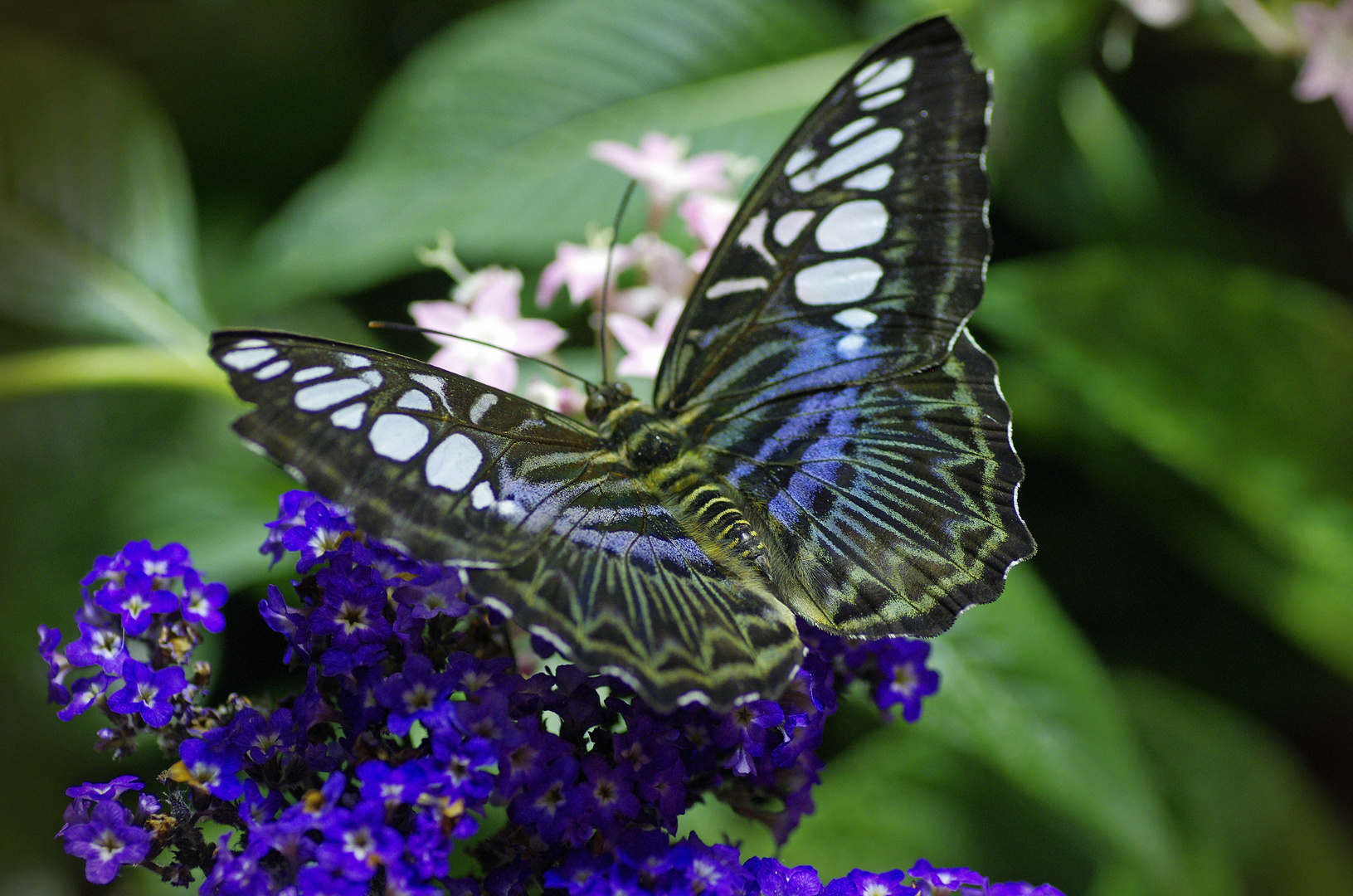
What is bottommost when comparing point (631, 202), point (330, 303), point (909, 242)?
point (330, 303)

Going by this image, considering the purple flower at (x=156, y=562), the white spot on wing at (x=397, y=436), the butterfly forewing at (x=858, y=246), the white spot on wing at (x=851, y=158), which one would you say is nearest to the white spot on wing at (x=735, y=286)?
the butterfly forewing at (x=858, y=246)

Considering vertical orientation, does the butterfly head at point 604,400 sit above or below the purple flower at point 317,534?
above

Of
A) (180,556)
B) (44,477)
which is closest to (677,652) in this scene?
(180,556)

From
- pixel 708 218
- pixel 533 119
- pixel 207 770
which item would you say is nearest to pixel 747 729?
pixel 207 770

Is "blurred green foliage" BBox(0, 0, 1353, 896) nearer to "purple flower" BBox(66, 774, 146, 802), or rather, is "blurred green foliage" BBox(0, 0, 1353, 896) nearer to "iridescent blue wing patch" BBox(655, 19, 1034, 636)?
"iridescent blue wing patch" BBox(655, 19, 1034, 636)

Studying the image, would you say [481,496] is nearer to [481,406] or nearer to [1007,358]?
[481,406]

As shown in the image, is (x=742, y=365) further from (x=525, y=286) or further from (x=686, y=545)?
(x=525, y=286)

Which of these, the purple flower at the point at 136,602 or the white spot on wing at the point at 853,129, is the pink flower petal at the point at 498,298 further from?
the purple flower at the point at 136,602
